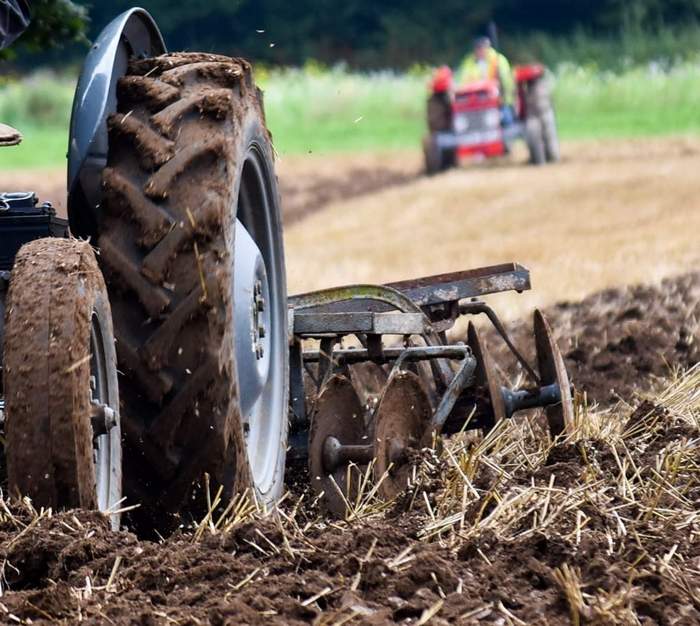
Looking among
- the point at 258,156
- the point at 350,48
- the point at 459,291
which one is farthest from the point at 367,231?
the point at 350,48

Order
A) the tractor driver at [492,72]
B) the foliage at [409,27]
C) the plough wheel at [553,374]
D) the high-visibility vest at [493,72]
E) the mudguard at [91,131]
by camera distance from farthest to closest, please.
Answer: the foliage at [409,27], the high-visibility vest at [493,72], the tractor driver at [492,72], the plough wheel at [553,374], the mudguard at [91,131]

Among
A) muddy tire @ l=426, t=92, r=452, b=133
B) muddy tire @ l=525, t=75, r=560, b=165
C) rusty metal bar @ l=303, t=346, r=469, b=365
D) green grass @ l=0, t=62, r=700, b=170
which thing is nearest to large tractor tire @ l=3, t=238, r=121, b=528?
rusty metal bar @ l=303, t=346, r=469, b=365

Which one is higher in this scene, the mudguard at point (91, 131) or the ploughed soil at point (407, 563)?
the mudguard at point (91, 131)

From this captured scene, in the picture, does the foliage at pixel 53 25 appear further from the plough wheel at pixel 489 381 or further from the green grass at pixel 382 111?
the green grass at pixel 382 111

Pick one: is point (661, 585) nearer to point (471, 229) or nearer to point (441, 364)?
point (441, 364)

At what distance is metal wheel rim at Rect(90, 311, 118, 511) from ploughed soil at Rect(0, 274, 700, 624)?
175 mm

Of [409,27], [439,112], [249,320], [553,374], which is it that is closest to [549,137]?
[439,112]

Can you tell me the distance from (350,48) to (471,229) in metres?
19.4

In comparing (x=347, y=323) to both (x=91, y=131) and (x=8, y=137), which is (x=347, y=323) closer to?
(x=91, y=131)

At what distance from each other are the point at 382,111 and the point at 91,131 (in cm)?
2656

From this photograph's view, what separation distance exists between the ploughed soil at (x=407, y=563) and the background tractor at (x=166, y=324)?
167mm

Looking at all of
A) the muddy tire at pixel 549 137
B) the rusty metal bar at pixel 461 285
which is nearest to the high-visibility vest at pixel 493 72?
the muddy tire at pixel 549 137

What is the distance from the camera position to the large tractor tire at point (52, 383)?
350 centimetres

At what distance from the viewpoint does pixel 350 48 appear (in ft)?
123
